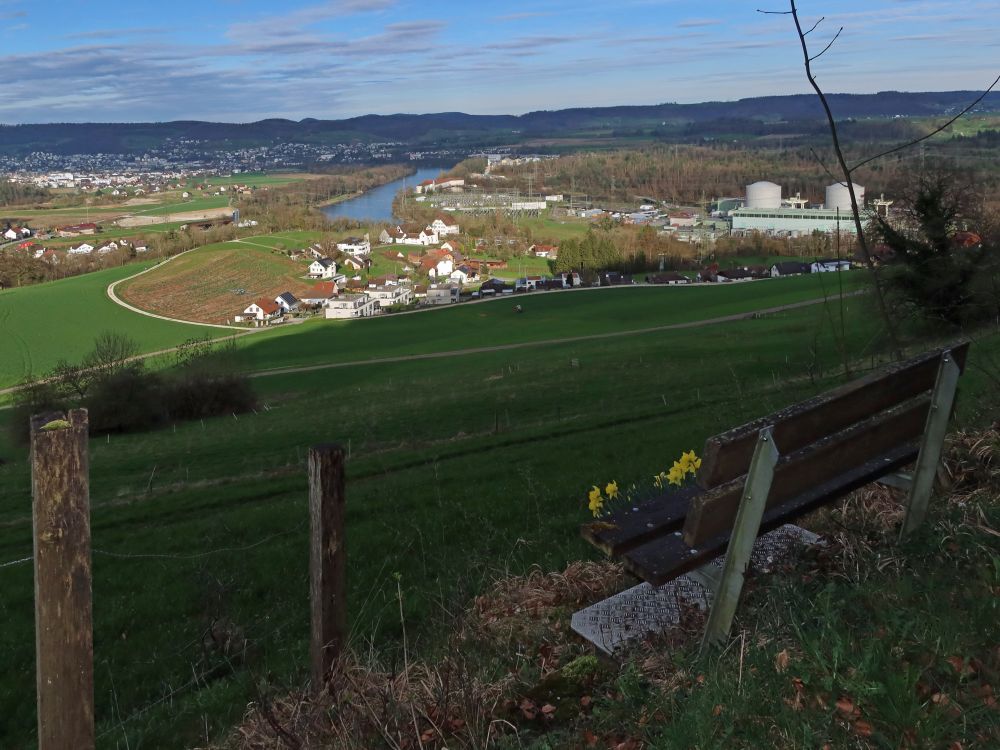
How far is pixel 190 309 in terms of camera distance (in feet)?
244

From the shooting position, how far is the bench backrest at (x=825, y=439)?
3779mm

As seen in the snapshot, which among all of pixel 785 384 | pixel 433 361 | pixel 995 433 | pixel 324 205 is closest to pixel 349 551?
pixel 995 433

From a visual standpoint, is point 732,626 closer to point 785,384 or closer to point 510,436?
point 510,436

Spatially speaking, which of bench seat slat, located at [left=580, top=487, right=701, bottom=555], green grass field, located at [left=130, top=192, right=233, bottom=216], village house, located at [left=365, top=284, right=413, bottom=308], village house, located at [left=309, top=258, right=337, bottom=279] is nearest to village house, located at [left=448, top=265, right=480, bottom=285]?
village house, located at [left=365, top=284, right=413, bottom=308]

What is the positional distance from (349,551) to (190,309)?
70.6 m

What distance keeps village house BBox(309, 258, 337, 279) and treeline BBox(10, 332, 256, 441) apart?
62.1 metres

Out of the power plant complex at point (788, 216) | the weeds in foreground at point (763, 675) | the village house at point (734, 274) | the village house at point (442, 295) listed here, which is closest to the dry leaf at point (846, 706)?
the weeds in foreground at point (763, 675)

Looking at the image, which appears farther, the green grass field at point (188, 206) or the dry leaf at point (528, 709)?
the green grass field at point (188, 206)

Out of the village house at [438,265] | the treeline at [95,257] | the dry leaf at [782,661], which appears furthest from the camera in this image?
the village house at [438,265]

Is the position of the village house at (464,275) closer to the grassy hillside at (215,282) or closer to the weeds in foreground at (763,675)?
the grassy hillside at (215,282)

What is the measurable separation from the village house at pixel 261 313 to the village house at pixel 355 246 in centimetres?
3134

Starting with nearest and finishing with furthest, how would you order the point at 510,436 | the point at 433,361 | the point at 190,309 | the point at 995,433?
the point at 995,433, the point at 510,436, the point at 433,361, the point at 190,309

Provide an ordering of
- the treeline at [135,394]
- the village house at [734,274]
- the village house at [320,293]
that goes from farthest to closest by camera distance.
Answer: the village house at [734,274]
the village house at [320,293]
the treeline at [135,394]

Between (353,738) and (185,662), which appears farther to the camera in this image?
(185,662)
